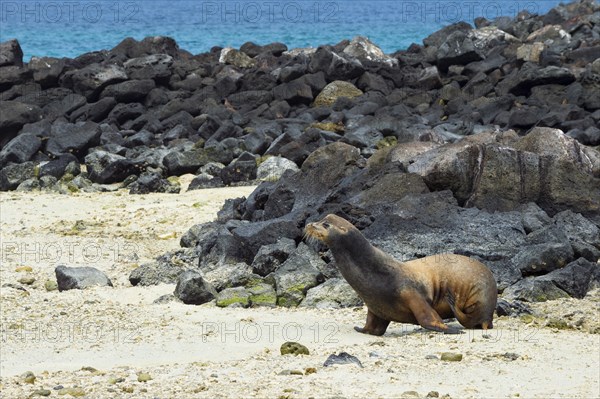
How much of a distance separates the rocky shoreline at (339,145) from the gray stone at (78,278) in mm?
353

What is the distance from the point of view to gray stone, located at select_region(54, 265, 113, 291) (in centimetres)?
1220

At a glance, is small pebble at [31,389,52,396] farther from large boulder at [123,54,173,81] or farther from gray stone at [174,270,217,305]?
large boulder at [123,54,173,81]

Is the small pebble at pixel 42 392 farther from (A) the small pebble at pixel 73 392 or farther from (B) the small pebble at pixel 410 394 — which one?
(B) the small pebble at pixel 410 394

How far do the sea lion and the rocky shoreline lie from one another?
33.2 inches

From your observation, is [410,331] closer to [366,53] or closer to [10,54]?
[366,53]

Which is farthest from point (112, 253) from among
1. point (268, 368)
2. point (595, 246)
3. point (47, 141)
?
point (47, 141)

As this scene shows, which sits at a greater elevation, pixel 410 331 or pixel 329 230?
pixel 329 230

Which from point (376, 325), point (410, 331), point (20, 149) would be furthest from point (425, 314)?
point (20, 149)

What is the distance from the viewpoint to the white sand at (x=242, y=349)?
7285mm

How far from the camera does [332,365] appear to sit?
7.66 metres

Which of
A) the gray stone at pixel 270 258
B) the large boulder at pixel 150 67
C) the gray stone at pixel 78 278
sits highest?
the gray stone at pixel 270 258

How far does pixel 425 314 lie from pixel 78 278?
4.65 m

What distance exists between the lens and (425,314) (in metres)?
8.95

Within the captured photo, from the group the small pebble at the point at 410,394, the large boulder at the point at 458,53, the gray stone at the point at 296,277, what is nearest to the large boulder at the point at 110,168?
the gray stone at the point at 296,277
